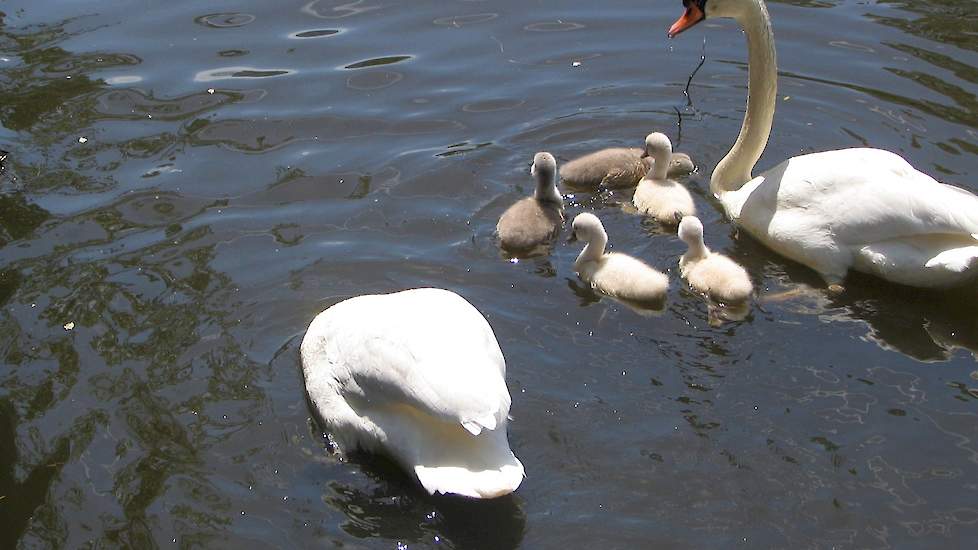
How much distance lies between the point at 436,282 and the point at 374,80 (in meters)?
3.47

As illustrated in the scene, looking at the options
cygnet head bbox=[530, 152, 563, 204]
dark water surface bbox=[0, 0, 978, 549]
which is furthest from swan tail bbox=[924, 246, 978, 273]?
cygnet head bbox=[530, 152, 563, 204]

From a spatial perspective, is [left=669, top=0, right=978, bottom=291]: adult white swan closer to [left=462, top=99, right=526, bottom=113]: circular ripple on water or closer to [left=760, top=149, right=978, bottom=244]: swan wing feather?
[left=760, top=149, right=978, bottom=244]: swan wing feather

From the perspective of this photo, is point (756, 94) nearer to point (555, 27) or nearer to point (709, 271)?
point (709, 271)

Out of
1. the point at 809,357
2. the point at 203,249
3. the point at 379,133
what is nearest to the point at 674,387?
the point at 809,357

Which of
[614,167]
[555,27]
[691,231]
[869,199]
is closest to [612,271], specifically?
[691,231]

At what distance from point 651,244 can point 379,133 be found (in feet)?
9.07

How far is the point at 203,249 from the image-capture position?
326 inches

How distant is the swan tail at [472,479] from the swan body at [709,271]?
233 centimetres

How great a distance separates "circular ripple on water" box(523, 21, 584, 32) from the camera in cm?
1138

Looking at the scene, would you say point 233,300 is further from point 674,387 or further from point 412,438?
point 674,387

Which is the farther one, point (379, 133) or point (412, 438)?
point (379, 133)

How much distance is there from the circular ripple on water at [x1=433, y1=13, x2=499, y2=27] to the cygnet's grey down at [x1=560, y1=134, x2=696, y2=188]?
3119mm

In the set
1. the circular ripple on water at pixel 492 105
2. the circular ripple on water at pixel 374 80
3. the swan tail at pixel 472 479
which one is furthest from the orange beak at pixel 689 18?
the swan tail at pixel 472 479

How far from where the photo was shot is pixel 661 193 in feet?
27.7
